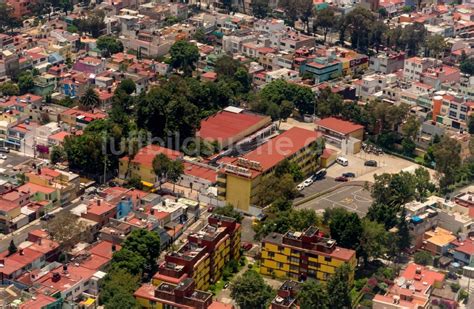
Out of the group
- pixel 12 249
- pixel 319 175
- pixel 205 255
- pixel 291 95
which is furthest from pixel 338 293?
pixel 291 95

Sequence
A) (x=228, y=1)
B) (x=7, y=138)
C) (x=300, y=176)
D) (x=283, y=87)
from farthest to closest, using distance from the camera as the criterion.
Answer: (x=228, y=1) < (x=283, y=87) < (x=7, y=138) < (x=300, y=176)

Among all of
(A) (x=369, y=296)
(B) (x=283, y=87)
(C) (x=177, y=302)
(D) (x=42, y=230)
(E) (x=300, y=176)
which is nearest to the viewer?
(C) (x=177, y=302)

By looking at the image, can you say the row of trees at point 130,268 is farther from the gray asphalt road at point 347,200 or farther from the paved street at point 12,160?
the paved street at point 12,160

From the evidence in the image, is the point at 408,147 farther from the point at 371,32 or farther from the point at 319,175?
the point at 371,32

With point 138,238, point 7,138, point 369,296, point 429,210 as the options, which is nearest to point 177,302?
point 138,238

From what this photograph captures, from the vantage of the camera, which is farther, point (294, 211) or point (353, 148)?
point (353, 148)

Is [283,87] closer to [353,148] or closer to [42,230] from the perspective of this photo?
[353,148]
